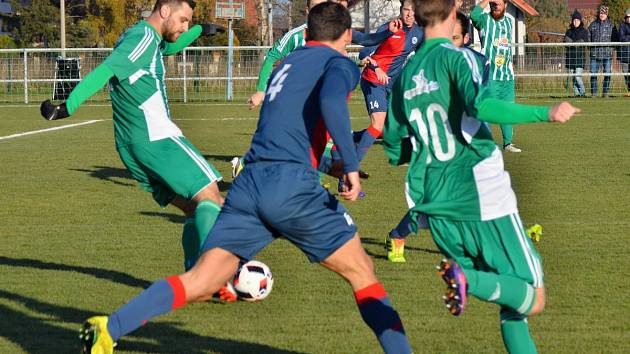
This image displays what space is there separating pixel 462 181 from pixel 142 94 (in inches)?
112

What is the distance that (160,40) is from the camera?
7.01 metres

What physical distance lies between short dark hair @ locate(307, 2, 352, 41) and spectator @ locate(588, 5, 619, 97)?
22.9 metres

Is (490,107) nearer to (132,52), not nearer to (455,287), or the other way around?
(455,287)

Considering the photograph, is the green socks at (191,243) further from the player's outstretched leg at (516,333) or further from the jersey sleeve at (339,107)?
the player's outstretched leg at (516,333)

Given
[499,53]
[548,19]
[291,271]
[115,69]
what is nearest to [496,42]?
[499,53]

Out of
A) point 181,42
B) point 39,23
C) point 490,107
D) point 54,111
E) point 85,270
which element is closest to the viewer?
point 490,107

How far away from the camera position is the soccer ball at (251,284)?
22.5ft

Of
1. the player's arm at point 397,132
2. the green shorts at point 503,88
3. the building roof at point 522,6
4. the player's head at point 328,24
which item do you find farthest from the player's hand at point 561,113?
the building roof at point 522,6

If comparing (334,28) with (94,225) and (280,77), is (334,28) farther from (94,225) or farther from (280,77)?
(94,225)

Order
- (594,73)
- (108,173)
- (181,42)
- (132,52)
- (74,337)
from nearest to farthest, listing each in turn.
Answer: (74,337)
(132,52)
(181,42)
(108,173)
(594,73)

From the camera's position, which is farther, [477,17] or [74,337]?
[477,17]

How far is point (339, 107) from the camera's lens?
4941 millimetres

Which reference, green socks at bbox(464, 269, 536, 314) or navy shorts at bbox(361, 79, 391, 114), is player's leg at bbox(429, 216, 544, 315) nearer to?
green socks at bbox(464, 269, 536, 314)

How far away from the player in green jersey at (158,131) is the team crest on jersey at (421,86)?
2188 millimetres
